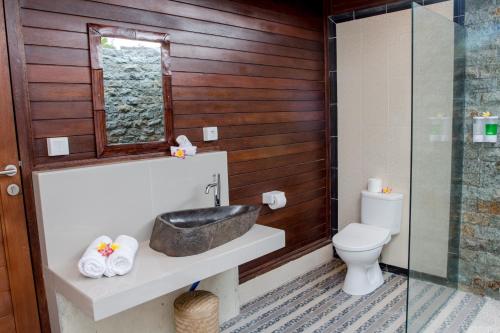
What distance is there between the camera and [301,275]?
3.50 m

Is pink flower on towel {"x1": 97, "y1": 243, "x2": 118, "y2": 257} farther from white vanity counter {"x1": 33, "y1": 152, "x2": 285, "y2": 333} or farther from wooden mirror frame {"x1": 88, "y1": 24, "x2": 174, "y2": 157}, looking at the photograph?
wooden mirror frame {"x1": 88, "y1": 24, "x2": 174, "y2": 157}

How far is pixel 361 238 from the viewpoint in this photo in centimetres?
313

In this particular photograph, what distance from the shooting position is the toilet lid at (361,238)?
3018mm

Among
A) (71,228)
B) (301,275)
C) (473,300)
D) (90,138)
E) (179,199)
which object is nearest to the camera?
(71,228)

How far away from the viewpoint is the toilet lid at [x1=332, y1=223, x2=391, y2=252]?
302 cm

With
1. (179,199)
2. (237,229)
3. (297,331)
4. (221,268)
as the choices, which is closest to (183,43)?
(179,199)

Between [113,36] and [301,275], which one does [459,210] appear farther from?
[113,36]

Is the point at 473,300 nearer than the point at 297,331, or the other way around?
the point at 297,331

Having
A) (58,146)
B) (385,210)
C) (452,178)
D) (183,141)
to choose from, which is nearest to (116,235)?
(58,146)

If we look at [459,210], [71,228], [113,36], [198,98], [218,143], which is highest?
[113,36]

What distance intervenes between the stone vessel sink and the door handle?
0.70 meters

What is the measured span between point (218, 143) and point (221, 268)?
101cm

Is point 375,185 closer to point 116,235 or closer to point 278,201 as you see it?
point 278,201

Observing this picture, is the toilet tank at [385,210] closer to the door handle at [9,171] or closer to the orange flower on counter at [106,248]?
the orange flower on counter at [106,248]
